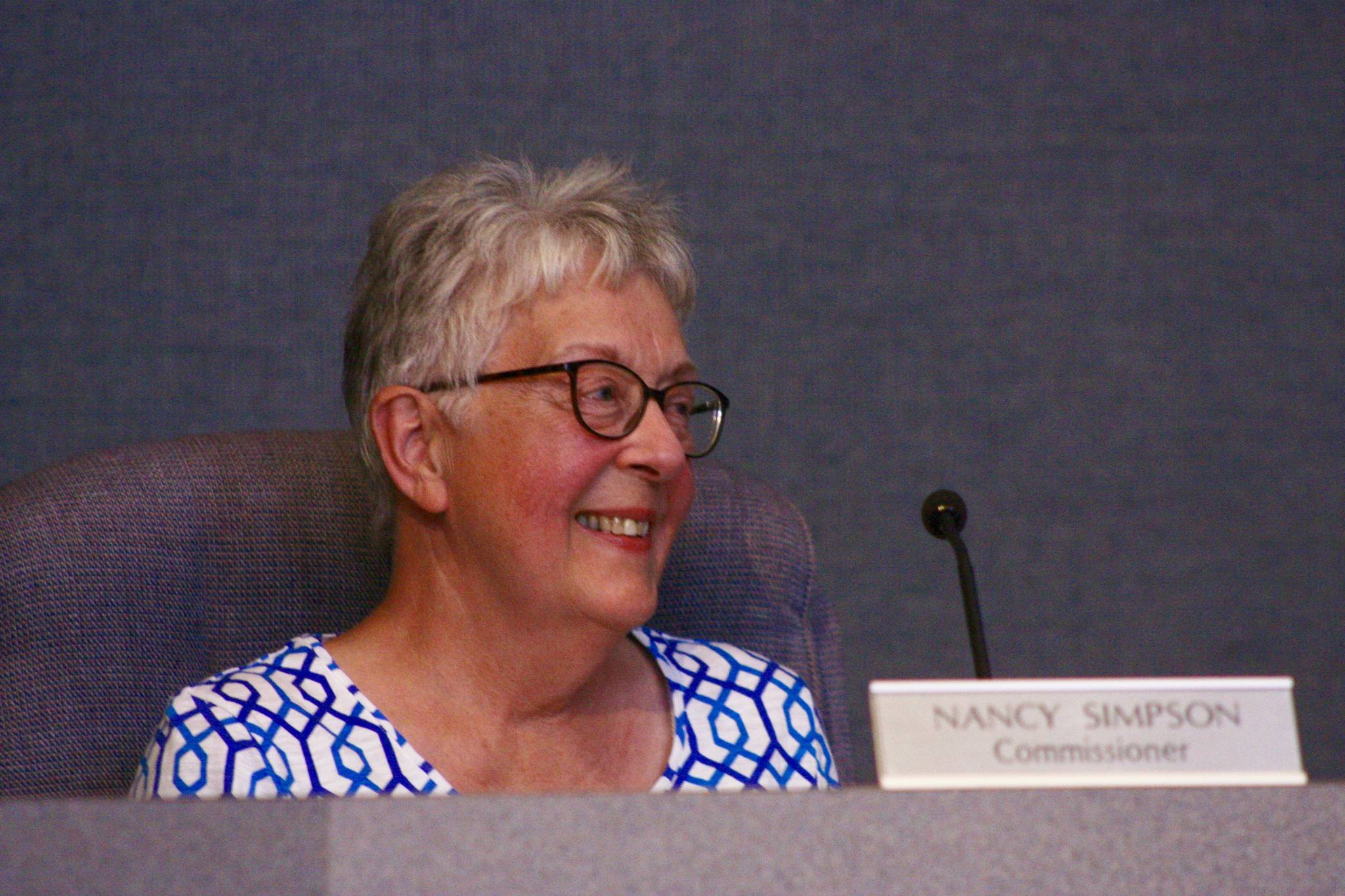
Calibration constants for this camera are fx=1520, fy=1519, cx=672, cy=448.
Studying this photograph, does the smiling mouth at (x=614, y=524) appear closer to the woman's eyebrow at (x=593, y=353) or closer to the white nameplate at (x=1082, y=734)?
the woman's eyebrow at (x=593, y=353)

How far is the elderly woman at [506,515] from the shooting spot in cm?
125

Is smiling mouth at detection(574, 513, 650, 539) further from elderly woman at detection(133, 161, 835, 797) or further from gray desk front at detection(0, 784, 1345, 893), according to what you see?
gray desk front at detection(0, 784, 1345, 893)

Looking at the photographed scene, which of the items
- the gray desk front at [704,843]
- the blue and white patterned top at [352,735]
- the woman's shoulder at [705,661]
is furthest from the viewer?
the woman's shoulder at [705,661]

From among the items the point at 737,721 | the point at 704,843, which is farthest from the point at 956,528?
the point at 704,843

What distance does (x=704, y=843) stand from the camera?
21.1 inches

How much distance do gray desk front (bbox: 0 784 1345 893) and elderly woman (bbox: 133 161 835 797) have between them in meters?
0.68

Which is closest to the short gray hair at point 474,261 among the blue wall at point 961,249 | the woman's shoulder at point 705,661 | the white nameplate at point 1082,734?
the woman's shoulder at point 705,661

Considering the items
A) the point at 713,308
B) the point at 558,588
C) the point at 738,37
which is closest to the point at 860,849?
the point at 558,588

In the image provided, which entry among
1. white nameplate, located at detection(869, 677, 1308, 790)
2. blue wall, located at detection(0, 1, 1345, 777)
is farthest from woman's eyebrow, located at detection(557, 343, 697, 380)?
blue wall, located at detection(0, 1, 1345, 777)

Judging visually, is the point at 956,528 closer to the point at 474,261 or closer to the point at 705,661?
the point at 705,661

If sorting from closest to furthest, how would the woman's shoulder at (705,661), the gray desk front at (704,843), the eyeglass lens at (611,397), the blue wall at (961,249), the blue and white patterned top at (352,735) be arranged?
the gray desk front at (704,843) < the blue and white patterned top at (352,735) < the eyeglass lens at (611,397) < the woman's shoulder at (705,661) < the blue wall at (961,249)

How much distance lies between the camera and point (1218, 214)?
2338mm

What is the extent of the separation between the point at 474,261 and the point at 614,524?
0.84 feet

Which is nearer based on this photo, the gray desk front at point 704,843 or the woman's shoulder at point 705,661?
the gray desk front at point 704,843
